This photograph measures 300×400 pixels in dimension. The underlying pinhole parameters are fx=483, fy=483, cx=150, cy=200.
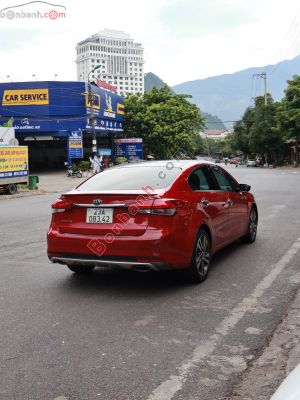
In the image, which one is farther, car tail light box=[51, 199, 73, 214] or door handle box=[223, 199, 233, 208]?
door handle box=[223, 199, 233, 208]

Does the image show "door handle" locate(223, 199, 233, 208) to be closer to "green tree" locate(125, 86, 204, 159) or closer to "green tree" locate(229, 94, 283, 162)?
"green tree" locate(125, 86, 204, 159)

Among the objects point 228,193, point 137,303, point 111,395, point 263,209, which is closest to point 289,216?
point 263,209

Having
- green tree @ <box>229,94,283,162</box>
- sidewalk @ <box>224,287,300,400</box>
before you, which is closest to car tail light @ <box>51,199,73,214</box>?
sidewalk @ <box>224,287,300,400</box>

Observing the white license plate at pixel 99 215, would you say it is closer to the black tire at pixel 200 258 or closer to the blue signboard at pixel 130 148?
the black tire at pixel 200 258

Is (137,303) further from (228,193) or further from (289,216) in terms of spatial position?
(289,216)

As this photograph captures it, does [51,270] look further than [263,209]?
No

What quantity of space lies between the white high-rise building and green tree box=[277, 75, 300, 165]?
20.1 metres

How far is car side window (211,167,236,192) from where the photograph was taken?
7012 mm

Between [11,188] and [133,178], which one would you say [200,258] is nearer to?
[133,178]

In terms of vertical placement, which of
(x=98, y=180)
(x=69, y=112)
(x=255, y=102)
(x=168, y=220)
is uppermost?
(x=255, y=102)

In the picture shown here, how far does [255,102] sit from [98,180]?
253 ft

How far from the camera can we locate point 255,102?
261 feet

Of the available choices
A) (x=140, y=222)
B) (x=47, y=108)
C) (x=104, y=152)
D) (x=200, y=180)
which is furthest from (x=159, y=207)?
(x=104, y=152)

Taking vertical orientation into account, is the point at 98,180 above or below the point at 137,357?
above
